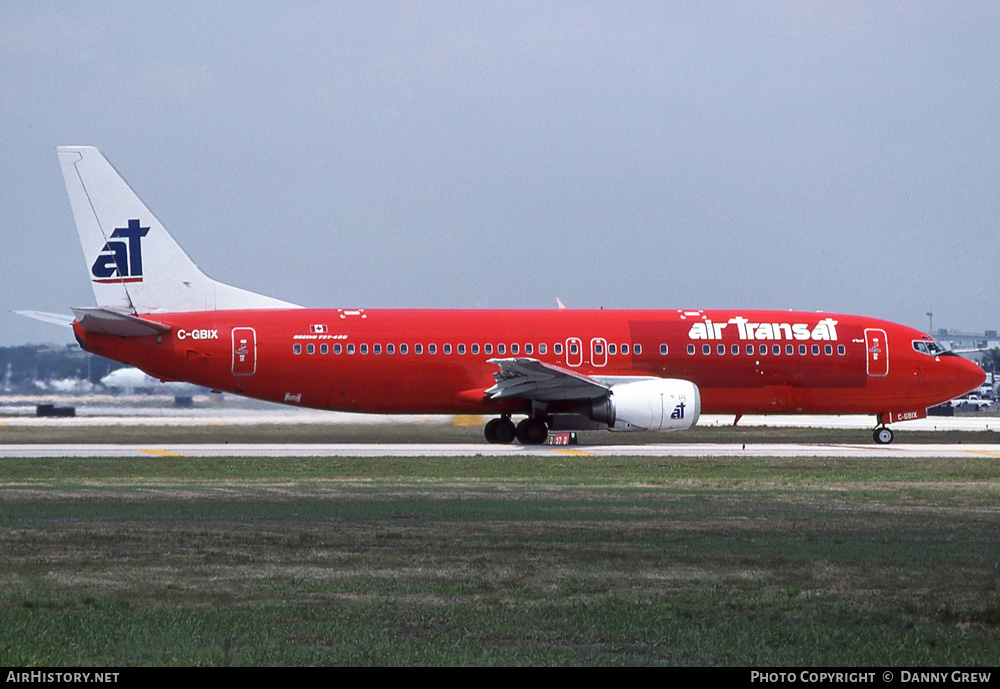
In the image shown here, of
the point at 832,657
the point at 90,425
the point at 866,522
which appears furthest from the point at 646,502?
the point at 90,425

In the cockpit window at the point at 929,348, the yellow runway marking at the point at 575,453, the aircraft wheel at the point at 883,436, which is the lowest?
the yellow runway marking at the point at 575,453

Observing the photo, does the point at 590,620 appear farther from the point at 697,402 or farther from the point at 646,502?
the point at 697,402

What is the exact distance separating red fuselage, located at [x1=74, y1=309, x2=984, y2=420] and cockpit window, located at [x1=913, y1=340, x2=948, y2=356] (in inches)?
2.6

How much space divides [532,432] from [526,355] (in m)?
2.15

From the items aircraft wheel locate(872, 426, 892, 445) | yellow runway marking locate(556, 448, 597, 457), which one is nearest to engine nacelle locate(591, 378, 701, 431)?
yellow runway marking locate(556, 448, 597, 457)

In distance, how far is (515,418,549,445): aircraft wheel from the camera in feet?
120

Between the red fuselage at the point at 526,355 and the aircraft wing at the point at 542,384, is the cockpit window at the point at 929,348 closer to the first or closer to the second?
the red fuselage at the point at 526,355

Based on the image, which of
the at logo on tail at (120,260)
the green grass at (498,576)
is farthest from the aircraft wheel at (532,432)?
the green grass at (498,576)

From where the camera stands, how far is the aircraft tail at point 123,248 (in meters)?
36.3

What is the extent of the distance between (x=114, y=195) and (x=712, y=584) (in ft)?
94.3

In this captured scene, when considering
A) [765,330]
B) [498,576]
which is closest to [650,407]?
[765,330]

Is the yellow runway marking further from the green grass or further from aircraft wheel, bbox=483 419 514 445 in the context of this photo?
the green grass

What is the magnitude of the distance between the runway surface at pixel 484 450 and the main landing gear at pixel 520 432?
0.70m

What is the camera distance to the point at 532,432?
120ft
